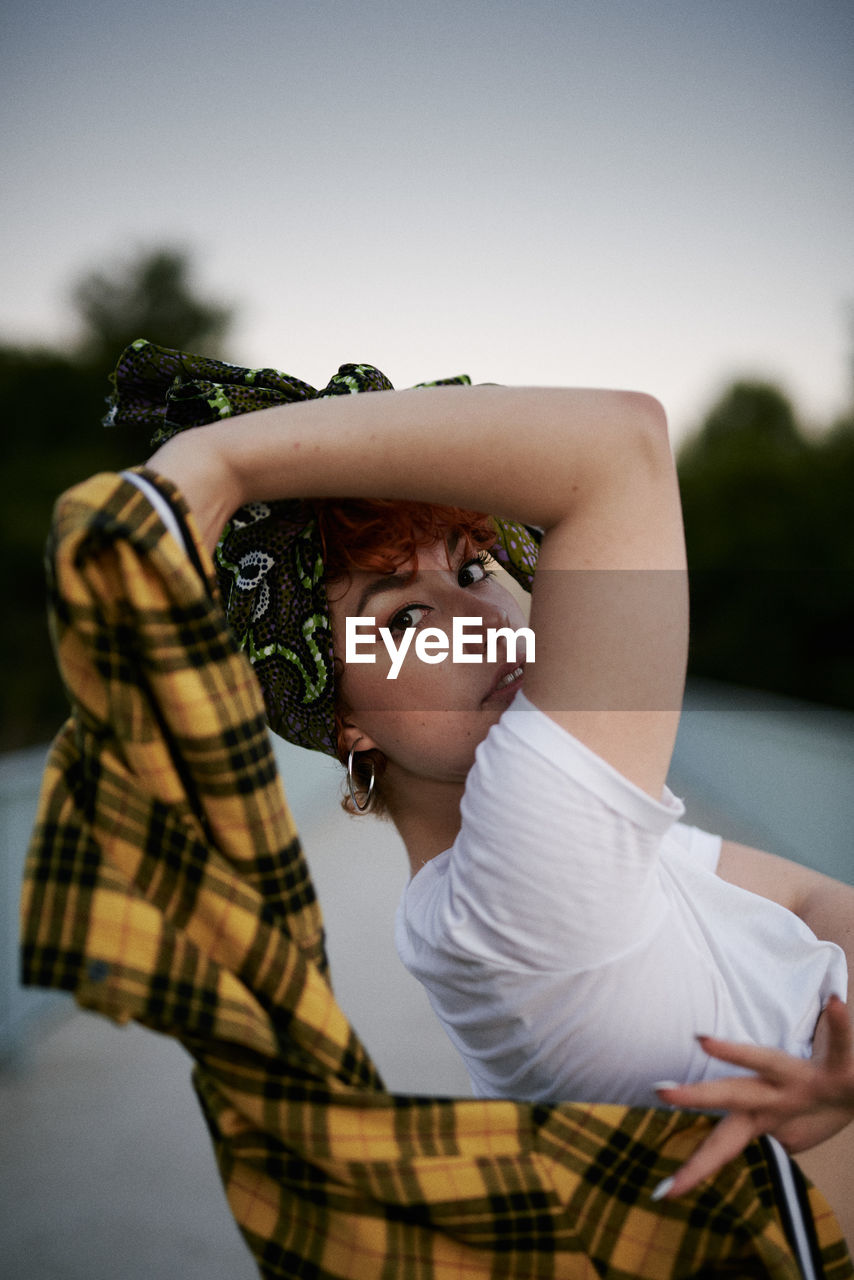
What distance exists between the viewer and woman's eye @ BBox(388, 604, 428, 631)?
3.98 feet

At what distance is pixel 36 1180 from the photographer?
8.74 feet

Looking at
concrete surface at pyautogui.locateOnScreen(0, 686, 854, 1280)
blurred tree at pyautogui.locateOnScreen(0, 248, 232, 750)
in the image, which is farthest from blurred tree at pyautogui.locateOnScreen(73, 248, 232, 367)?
concrete surface at pyautogui.locateOnScreen(0, 686, 854, 1280)

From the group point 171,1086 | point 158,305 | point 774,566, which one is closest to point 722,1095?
point 171,1086

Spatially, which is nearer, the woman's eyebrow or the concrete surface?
the woman's eyebrow

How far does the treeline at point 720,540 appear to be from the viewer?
30.7 feet

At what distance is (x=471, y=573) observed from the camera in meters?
1.31

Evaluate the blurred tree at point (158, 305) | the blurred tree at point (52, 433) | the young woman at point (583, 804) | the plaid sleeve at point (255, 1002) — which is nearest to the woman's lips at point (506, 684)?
the young woman at point (583, 804)

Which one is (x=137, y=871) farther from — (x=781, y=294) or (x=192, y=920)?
(x=781, y=294)

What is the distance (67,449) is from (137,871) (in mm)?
12668

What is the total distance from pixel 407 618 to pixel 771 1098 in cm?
72

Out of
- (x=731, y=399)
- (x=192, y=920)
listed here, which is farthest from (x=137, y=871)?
(x=731, y=399)

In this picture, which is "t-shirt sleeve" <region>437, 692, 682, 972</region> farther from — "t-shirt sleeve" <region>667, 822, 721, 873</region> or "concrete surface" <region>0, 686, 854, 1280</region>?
"concrete surface" <region>0, 686, 854, 1280</region>

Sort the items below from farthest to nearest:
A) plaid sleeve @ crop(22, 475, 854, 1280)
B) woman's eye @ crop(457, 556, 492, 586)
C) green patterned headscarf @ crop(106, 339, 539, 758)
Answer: woman's eye @ crop(457, 556, 492, 586), green patterned headscarf @ crop(106, 339, 539, 758), plaid sleeve @ crop(22, 475, 854, 1280)

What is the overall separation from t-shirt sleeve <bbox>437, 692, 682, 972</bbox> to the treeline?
8988mm
